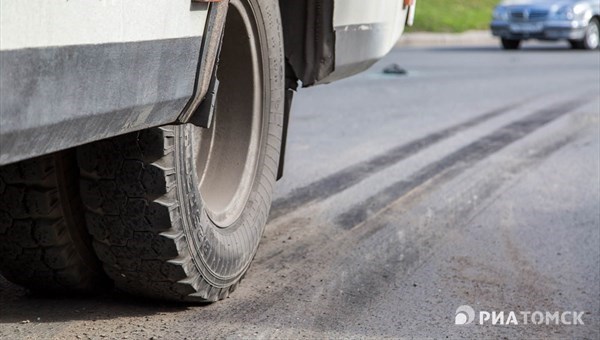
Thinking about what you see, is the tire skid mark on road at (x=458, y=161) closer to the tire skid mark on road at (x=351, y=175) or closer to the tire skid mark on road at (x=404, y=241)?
the tire skid mark on road at (x=404, y=241)

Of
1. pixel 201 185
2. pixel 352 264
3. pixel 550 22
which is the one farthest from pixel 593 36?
pixel 201 185

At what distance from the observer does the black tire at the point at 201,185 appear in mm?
3363

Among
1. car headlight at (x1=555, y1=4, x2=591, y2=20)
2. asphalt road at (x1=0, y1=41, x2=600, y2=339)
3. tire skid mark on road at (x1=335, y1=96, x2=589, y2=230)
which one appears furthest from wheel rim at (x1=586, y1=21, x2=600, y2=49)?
asphalt road at (x1=0, y1=41, x2=600, y2=339)

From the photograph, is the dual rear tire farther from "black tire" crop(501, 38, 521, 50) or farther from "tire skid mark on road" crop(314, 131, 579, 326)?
"black tire" crop(501, 38, 521, 50)

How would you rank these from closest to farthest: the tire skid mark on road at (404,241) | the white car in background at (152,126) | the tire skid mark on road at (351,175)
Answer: the white car in background at (152,126) < the tire skid mark on road at (404,241) < the tire skid mark on road at (351,175)

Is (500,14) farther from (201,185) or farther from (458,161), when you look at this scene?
(201,185)

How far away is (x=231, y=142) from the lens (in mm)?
4102

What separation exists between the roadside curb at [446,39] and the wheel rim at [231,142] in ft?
52.6

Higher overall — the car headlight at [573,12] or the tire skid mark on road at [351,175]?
the tire skid mark on road at [351,175]

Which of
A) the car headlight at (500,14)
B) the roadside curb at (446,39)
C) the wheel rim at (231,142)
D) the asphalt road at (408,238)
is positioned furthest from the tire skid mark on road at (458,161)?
the roadside curb at (446,39)

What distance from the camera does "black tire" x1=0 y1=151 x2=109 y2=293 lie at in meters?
3.37

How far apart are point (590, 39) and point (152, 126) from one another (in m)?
17.7

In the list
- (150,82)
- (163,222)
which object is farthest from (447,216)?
(150,82)

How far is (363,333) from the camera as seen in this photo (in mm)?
3666
